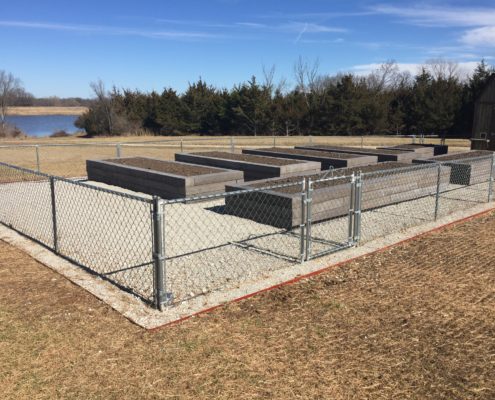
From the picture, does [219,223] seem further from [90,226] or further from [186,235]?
[90,226]

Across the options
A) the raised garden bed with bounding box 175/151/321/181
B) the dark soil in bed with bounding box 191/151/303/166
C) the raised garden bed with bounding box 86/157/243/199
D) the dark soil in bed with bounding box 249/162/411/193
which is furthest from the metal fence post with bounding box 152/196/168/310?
the dark soil in bed with bounding box 191/151/303/166

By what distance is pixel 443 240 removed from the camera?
7.93 meters

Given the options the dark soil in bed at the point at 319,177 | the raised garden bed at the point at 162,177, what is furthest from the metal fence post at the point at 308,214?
the raised garden bed at the point at 162,177

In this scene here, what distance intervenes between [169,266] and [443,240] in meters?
4.80

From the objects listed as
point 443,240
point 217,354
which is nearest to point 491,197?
point 443,240

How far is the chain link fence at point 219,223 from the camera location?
239 inches

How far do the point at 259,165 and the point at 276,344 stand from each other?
921 centimetres

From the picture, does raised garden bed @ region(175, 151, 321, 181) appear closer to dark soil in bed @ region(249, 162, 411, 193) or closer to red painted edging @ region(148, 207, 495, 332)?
dark soil in bed @ region(249, 162, 411, 193)

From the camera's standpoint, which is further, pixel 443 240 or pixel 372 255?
pixel 443 240

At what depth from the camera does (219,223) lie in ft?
30.6

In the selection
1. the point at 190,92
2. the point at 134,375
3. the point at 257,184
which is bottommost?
the point at 134,375

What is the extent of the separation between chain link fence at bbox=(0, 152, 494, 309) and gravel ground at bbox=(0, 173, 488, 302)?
0.02 m

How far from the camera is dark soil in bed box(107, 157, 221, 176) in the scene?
12.6m

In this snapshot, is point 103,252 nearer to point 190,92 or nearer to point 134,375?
point 134,375
